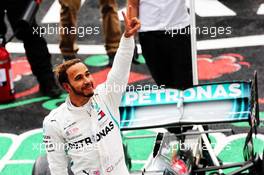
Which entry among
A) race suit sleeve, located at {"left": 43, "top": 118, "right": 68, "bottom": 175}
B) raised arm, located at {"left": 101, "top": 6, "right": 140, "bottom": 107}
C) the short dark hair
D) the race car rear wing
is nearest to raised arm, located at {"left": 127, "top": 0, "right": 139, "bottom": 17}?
the race car rear wing

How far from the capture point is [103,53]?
24.3ft

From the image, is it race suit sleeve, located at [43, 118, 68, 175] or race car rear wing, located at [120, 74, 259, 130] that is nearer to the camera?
race suit sleeve, located at [43, 118, 68, 175]

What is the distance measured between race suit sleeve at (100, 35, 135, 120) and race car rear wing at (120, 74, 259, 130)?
2.50ft

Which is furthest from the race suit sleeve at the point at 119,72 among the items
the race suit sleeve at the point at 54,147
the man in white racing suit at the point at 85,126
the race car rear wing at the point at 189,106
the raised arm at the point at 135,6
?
the raised arm at the point at 135,6

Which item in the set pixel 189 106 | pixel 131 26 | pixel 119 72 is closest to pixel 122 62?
pixel 119 72

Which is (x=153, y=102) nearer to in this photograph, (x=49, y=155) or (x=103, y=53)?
(x=49, y=155)

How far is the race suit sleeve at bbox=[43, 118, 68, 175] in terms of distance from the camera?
3.78 meters

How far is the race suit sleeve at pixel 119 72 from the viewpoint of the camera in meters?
3.74

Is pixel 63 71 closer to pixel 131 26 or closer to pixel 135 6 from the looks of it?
pixel 131 26

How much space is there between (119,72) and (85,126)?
0.36 meters

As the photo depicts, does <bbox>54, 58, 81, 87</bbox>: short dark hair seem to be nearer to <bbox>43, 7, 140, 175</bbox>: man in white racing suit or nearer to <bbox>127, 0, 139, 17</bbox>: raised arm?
<bbox>43, 7, 140, 175</bbox>: man in white racing suit

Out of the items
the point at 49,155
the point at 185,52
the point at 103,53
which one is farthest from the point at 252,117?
the point at 103,53

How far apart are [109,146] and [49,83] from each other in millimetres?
2917

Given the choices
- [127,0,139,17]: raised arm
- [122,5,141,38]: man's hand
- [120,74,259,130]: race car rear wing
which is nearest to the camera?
[122,5,141,38]: man's hand
